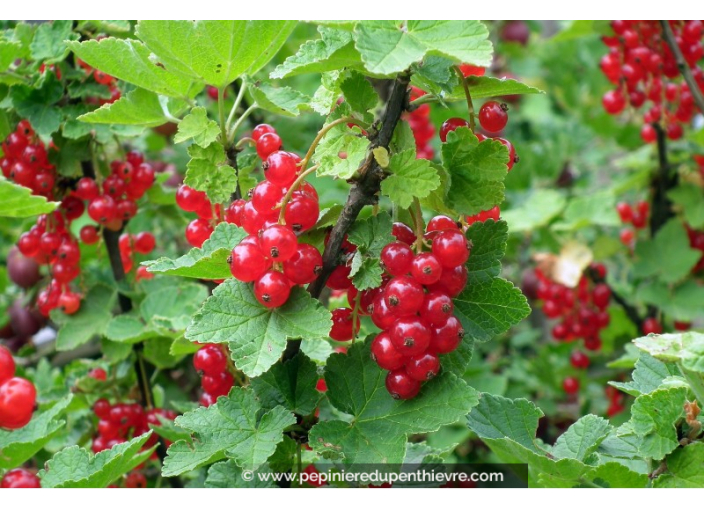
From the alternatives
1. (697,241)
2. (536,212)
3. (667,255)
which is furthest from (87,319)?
(697,241)

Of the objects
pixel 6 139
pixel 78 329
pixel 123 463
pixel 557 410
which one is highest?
pixel 6 139

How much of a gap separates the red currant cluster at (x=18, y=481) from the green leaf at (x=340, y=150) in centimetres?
52

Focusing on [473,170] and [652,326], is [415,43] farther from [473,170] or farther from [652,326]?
[652,326]

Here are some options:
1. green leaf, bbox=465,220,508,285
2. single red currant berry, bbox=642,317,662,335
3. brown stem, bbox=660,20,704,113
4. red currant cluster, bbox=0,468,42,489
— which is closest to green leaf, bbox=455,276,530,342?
green leaf, bbox=465,220,508,285

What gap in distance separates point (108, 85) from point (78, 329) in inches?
15.8

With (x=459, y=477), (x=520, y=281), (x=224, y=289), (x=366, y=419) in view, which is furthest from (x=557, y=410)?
(x=224, y=289)

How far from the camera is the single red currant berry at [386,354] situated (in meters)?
0.76

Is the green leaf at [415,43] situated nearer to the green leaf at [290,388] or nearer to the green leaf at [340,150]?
the green leaf at [340,150]

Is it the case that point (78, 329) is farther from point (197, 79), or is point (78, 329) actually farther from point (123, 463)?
point (197, 79)

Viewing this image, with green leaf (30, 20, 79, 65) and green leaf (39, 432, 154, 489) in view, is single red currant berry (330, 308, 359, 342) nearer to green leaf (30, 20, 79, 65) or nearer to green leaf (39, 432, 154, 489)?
green leaf (39, 432, 154, 489)

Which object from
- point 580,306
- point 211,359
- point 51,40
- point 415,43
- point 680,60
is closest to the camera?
point 415,43

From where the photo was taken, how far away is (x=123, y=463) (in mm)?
863

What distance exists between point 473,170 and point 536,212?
1247 millimetres

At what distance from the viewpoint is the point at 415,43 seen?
0.70 m
